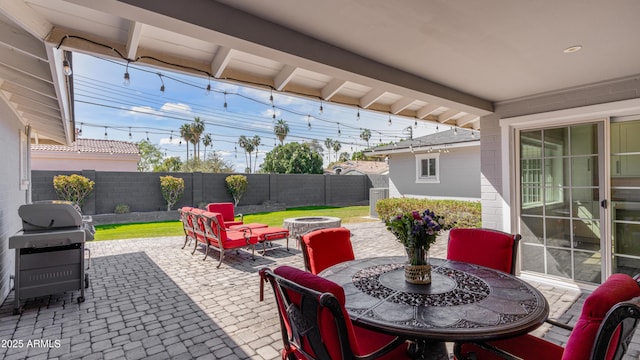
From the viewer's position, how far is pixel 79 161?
16.3 m

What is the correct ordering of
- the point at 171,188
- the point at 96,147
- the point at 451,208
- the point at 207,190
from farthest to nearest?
the point at 96,147, the point at 207,190, the point at 171,188, the point at 451,208

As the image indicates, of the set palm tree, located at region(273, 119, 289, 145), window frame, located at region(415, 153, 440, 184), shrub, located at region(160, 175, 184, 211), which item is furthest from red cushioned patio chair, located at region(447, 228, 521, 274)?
palm tree, located at region(273, 119, 289, 145)

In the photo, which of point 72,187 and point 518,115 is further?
point 72,187

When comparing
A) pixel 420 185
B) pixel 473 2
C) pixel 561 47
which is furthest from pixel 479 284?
pixel 420 185

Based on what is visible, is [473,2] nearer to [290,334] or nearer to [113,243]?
[290,334]

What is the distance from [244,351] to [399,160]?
10.8 m

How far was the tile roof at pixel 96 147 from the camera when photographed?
15715 mm

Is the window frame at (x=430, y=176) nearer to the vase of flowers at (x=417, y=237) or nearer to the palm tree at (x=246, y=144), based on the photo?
the vase of flowers at (x=417, y=237)

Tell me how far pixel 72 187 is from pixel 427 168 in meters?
12.4

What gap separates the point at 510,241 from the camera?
281 centimetres

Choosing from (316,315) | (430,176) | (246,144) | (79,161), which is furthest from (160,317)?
(246,144)

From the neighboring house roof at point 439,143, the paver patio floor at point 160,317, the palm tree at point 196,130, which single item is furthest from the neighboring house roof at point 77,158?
the neighboring house roof at point 439,143

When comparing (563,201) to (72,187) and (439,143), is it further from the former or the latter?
(72,187)

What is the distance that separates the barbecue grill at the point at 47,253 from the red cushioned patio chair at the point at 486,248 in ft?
14.4
